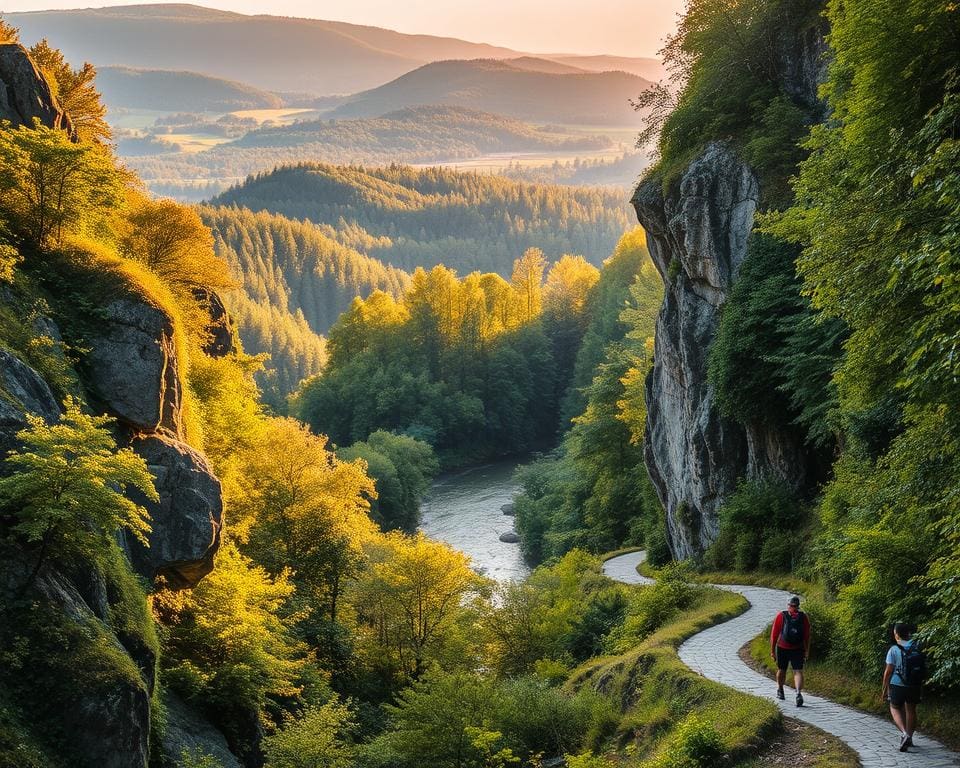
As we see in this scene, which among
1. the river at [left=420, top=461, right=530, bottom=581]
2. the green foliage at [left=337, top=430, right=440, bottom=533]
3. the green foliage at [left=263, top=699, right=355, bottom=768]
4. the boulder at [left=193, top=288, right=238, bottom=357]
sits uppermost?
the boulder at [left=193, top=288, right=238, bottom=357]

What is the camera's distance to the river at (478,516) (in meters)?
53.6

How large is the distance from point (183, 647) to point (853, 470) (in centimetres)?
1654

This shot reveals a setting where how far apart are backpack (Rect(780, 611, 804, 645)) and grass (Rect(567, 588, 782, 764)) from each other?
1150 mm

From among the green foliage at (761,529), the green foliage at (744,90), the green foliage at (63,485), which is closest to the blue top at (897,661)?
the green foliage at (63,485)

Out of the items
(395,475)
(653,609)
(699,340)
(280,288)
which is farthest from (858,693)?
(280,288)

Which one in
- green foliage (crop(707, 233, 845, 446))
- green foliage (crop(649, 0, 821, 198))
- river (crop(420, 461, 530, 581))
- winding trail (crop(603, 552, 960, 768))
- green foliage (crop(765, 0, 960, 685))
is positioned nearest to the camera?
green foliage (crop(765, 0, 960, 685))

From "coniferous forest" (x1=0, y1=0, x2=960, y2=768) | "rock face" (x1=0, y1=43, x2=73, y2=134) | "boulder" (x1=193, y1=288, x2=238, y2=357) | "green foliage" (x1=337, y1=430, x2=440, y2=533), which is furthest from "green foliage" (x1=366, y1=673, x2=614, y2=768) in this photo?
"green foliage" (x1=337, y1=430, x2=440, y2=533)

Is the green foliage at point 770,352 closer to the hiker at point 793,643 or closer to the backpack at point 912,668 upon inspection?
the hiker at point 793,643

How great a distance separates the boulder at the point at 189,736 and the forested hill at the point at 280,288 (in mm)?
121154

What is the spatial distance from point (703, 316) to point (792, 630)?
18244mm

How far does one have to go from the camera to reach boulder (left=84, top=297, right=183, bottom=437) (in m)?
20.5

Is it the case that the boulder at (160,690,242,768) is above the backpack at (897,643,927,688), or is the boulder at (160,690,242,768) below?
below

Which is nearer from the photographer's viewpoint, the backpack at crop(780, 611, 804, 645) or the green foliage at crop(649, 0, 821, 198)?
the backpack at crop(780, 611, 804, 645)

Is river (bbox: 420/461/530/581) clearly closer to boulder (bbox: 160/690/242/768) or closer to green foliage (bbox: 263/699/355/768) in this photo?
green foliage (bbox: 263/699/355/768)
